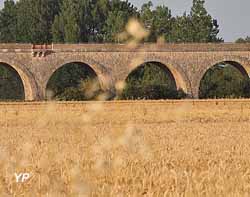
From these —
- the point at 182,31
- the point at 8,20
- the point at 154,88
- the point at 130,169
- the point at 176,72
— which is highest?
the point at 8,20

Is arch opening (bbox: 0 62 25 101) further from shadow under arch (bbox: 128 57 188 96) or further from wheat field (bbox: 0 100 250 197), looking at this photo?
wheat field (bbox: 0 100 250 197)

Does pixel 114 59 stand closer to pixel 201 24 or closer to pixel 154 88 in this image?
pixel 154 88

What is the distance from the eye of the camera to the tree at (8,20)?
Result: 89.9 metres

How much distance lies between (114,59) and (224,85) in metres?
9.19

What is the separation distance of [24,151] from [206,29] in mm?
66290

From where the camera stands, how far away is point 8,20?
9400cm

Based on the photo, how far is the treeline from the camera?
77.5 meters

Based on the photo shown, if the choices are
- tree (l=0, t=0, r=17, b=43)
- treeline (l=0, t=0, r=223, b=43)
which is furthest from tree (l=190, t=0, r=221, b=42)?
tree (l=0, t=0, r=17, b=43)

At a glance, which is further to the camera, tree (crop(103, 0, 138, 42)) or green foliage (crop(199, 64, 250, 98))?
tree (crop(103, 0, 138, 42))

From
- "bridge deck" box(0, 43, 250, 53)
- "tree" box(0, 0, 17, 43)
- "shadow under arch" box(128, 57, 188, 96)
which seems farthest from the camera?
"tree" box(0, 0, 17, 43)

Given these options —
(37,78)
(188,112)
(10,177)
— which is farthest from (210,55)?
(10,177)

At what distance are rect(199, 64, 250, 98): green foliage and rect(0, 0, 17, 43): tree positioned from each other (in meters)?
29.0

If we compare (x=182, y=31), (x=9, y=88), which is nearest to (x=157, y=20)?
(x=182, y=31)

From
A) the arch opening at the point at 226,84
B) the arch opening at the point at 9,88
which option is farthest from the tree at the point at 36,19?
the arch opening at the point at 226,84
